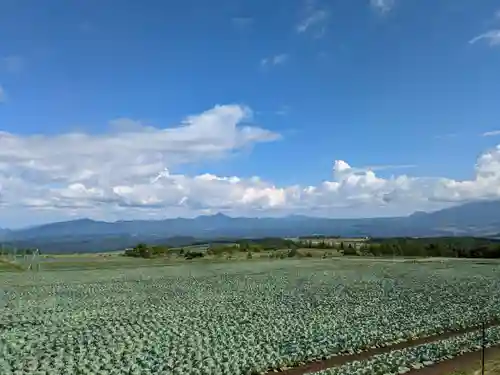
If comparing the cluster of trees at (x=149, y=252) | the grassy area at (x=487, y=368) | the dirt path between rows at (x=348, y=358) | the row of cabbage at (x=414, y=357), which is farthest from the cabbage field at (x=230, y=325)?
the cluster of trees at (x=149, y=252)

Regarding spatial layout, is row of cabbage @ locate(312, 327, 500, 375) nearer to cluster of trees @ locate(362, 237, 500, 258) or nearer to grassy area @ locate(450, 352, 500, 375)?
grassy area @ locate(450, 352, 500, 375)

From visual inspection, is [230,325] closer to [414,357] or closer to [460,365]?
[414,357]

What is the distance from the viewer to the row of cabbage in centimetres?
1546

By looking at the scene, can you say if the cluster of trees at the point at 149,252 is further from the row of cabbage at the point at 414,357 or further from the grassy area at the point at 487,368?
the grassy area at the point at 487,368

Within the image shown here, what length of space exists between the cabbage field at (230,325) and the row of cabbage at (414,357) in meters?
0.04

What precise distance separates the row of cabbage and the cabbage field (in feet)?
0.13

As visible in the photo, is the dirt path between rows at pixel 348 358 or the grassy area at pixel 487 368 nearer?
Answer: the grassy area at pixel 487 368

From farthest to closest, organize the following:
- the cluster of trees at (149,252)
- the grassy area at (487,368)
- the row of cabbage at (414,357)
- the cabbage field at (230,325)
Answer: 1. the cluster of trees at (149,252)
2. the cabbage field at (230,325)
3. the row of cabbage at (414,357)
4. the grassy area at (487,368)

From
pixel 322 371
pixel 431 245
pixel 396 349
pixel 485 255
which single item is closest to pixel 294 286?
pixel 396 349

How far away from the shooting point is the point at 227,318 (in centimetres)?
2550

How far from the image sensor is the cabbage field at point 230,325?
1664cm

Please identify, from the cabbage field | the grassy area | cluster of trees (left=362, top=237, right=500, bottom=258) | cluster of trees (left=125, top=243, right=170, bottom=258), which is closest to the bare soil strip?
the grassy area

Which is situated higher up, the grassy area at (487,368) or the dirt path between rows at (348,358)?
the grassy area at (487,368)

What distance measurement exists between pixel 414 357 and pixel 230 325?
8697 mm
